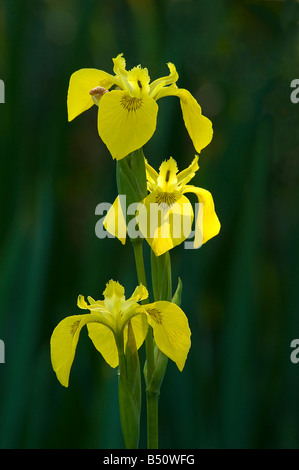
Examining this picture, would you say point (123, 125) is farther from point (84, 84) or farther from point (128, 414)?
point (128, 414)

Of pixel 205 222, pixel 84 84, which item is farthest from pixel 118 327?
pixel 84 84

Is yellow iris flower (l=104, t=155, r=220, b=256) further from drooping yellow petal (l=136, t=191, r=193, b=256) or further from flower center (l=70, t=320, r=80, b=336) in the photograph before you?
flower center (l=70, t=320, r=80, b=336)

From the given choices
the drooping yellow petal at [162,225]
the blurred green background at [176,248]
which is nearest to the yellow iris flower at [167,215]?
the drooping yellow petal at [162,225]

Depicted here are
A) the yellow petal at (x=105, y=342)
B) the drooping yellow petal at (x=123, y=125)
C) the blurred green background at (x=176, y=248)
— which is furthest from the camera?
the blurred green background at (x=176, y=248)

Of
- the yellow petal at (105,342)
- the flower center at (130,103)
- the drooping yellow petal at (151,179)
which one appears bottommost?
the yellow petal at (105,342)

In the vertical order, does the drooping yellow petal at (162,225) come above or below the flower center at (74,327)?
above

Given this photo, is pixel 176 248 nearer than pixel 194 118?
No

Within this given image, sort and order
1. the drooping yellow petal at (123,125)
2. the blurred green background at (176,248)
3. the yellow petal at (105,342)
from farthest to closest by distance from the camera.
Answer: the blurred green background at (176,248) < the yellow petal at (105,342) < the drooping yellow petal at (123,125)

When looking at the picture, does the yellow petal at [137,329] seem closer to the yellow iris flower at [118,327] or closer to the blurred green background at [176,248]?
the yellow iris flower at [118,327]

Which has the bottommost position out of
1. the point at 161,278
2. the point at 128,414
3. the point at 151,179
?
the point at 128,414
